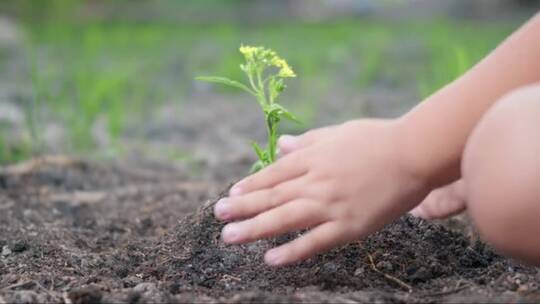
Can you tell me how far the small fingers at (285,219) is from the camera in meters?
1.23

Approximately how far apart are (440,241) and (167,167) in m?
1.60

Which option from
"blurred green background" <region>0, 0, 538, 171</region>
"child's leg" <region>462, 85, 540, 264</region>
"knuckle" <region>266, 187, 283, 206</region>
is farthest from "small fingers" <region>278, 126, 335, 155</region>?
"blurred green background" <region>0, 0, 538, 171</region>

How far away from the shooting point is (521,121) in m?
1.14

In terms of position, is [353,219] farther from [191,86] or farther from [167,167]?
[191,86]

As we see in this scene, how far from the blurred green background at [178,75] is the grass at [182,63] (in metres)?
0.01

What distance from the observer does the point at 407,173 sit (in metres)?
1.22

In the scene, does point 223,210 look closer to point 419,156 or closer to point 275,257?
point 275,257

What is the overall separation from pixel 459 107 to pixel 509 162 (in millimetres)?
140

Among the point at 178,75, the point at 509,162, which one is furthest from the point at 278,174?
the point at 178,75

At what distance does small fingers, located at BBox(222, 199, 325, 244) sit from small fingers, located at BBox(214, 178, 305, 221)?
0.05ft

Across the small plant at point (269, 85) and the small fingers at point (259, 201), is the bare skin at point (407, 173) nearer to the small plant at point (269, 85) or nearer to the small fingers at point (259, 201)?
the small fingers at point (259, 201)

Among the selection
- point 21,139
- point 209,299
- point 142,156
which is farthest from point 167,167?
point 209,299

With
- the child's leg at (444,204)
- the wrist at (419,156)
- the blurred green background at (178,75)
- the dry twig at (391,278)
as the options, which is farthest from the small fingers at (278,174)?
the blurred green background at (178,75)

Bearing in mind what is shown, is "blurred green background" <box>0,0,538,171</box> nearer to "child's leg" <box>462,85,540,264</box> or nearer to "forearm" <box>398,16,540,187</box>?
"forearm" <box>398,16,540,187</box>
